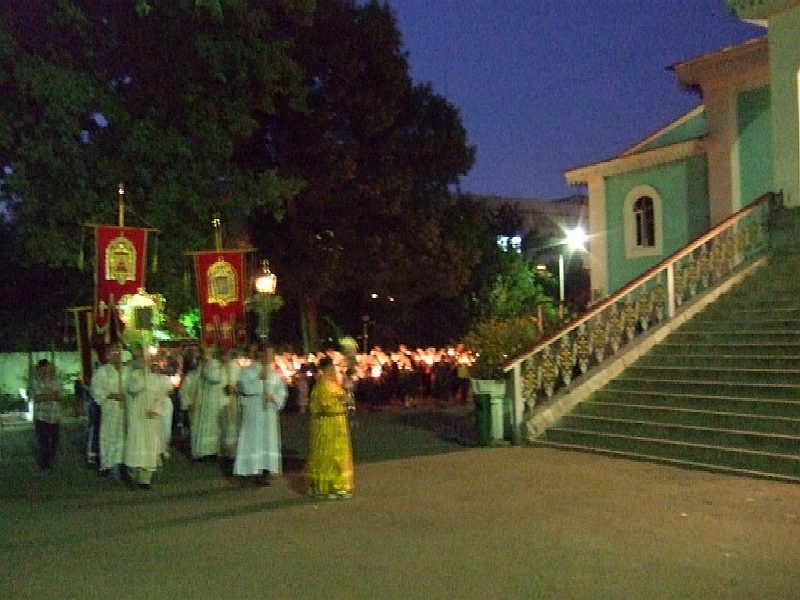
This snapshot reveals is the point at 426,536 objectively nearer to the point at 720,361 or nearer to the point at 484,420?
the point at 484,420

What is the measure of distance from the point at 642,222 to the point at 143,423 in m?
14.7

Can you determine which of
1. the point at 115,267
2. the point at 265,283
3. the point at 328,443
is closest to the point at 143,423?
the point at 328,443

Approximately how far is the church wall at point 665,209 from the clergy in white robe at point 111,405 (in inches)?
544

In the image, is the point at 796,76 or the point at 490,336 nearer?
the point at 490,336

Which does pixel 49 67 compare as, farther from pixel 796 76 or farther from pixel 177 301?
pixel 796 76

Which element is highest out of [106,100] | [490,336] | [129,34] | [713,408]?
[129,34]

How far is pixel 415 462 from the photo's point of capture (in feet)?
43.2

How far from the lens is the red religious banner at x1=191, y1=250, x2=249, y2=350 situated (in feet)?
54.0

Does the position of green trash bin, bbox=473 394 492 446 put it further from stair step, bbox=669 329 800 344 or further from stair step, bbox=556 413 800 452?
stair step, bbox=669 329 800 344

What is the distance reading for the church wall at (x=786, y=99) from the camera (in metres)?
17.0

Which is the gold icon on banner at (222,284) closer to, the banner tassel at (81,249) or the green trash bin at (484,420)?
the banner tassel at (81,249)

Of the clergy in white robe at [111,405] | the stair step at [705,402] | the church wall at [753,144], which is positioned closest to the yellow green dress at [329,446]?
the clergy in white robe at [111,405]

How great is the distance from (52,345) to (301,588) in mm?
24606

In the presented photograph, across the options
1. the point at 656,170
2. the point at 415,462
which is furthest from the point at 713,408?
the point at 656,170
